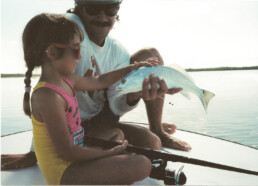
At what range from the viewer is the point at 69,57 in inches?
75.0

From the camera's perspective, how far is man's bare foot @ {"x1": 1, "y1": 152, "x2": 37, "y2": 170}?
239cm

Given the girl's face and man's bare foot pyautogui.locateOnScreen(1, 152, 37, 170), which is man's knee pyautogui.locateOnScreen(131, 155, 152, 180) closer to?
the girl's face

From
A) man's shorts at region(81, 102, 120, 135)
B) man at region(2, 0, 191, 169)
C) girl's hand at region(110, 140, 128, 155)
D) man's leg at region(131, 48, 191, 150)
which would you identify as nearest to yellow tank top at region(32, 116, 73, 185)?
girl's hand at region(110, 140, 128, 155)

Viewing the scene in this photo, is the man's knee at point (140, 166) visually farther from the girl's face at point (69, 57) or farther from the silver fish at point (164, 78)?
the girl's face at point (69, 57)

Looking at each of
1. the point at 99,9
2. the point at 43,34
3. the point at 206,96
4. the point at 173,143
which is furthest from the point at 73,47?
the point at 173,143

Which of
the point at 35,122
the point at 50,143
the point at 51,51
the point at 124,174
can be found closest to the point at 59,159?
the point at 50,143

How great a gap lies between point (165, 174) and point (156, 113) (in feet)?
3.90

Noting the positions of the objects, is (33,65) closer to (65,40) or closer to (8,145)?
(65,40)

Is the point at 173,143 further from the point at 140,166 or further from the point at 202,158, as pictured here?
the point at 140,166

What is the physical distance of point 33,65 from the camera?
6.47 feet

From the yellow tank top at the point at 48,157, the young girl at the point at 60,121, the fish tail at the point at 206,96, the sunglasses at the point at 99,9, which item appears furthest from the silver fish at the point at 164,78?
the sunglasses at the point at 99,9

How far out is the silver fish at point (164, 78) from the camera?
216 centimetres

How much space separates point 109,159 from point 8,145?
178 centimetres

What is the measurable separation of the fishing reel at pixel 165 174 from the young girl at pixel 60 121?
0.08 m
